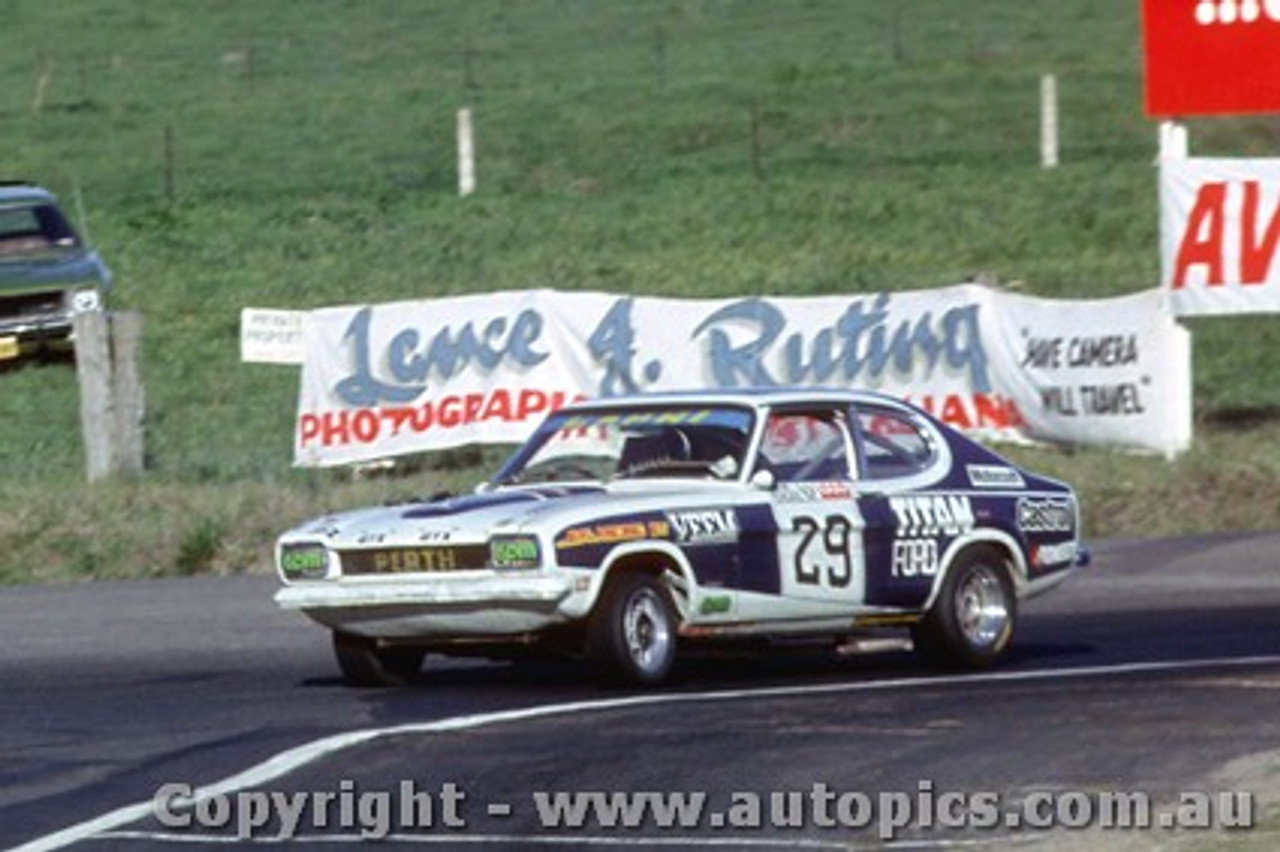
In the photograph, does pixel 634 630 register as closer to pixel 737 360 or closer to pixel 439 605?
pixel 439 605

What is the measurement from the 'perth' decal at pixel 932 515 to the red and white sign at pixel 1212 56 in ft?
30.8

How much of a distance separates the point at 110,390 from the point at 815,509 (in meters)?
9.52

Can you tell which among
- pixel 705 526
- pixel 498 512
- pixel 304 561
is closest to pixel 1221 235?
pixel 705 526

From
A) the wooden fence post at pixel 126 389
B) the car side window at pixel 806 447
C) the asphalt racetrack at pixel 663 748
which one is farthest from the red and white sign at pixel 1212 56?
the car side window at pixel 806 447

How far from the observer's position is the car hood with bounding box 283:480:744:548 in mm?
12820

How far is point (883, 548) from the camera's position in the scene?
1388 cm

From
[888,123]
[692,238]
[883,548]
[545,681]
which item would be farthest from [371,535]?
[888,123]

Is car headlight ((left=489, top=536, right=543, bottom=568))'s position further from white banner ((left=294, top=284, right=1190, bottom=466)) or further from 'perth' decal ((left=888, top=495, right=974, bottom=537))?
white banner ((left=294, top=284, right=1190, bottom=466))

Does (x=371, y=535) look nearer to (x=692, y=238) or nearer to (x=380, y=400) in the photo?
(x=380, y=400)

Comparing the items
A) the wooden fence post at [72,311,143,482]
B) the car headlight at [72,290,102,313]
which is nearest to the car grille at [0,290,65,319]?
the car headlight at [72,290,102,313]

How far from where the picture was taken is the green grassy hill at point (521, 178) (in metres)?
22.8

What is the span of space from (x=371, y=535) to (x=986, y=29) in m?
41.3

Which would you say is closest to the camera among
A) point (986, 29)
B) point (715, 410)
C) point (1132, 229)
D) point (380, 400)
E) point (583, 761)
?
point (583, 761)

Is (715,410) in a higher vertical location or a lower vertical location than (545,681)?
higher
